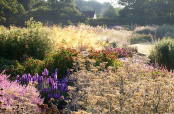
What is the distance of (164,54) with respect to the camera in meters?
7.80

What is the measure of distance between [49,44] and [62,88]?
3.93 m

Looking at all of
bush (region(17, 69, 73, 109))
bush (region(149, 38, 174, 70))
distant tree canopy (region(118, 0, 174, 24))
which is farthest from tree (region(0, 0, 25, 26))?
bush (region(17, 69, 73, 109))

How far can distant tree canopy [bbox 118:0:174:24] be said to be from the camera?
33.8 meters

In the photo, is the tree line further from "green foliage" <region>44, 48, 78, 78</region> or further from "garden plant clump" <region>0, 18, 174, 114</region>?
"green foliage" <region>44, 48, 78, 78</region>

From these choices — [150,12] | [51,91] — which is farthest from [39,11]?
[51,91]

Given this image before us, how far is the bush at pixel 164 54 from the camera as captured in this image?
7509 mm

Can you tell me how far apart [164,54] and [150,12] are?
30.6 m

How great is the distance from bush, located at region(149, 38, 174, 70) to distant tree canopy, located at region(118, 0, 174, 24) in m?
27.3

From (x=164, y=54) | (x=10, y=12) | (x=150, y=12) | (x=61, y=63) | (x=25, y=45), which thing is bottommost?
(x=164, y=54)

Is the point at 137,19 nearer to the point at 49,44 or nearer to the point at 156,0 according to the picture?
the point at 156,0

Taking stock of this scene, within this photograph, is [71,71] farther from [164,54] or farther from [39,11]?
[39,11]

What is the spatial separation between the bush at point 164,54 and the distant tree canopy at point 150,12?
27.3 m

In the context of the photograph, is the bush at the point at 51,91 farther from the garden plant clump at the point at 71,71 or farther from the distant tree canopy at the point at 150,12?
the distant tree canopy at the point at 150,12

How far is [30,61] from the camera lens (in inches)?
235
